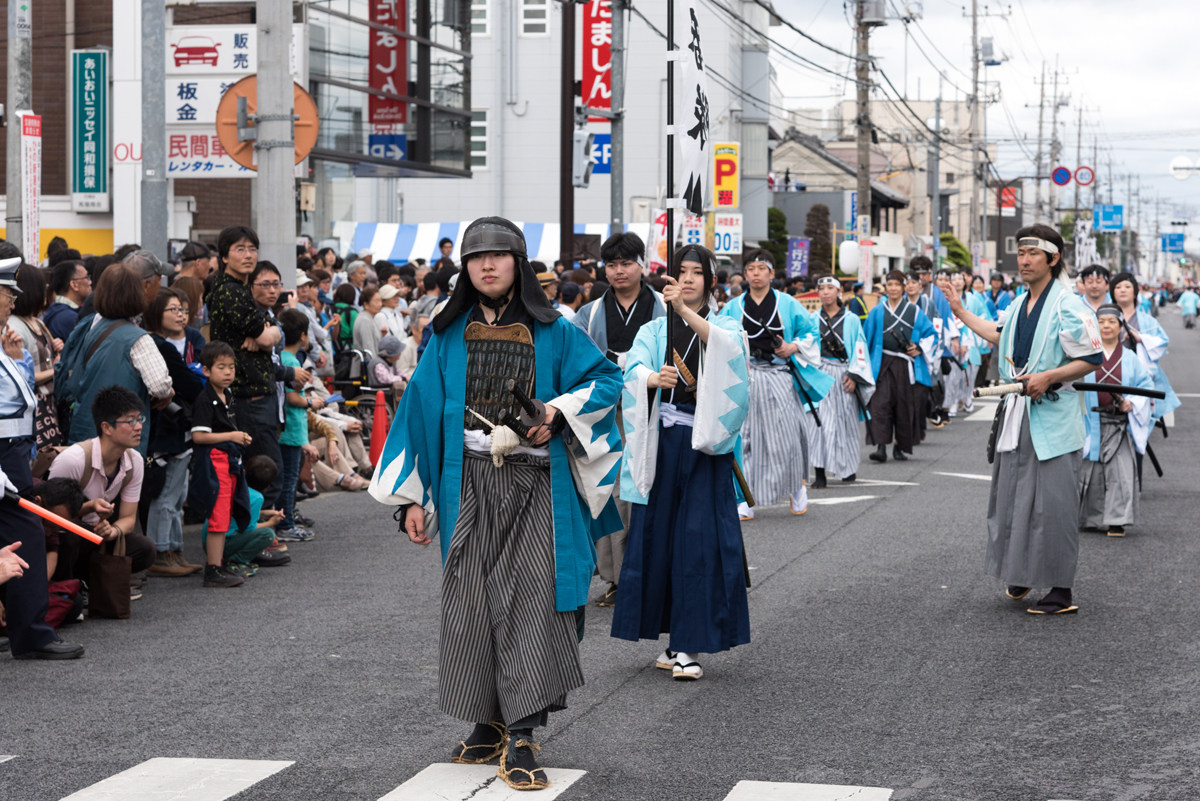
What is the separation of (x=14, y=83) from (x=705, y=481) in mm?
10530

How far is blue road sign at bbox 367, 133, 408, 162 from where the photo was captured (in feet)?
75.4

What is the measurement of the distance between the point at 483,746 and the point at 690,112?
120 inches

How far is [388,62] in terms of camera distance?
76.3 feet

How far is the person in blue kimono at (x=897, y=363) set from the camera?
1428 cm

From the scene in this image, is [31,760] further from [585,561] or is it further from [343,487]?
[343,487]

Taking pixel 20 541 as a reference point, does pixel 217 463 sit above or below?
above

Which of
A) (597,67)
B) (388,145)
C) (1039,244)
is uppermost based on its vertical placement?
(597,67)

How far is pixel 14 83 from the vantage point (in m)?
13.7

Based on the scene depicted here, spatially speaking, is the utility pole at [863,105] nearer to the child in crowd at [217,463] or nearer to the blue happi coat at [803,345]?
the blue happi coat at [803,345]

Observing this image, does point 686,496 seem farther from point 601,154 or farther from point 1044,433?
point 601,154

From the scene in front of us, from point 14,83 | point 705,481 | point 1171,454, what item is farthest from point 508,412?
point 1171,454

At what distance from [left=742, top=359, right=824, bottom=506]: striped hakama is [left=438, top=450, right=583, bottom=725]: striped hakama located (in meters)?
5.49

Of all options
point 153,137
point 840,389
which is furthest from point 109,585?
point 840,389

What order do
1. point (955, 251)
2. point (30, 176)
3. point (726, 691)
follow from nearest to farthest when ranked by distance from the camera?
1. point (726, 691)
2. point (30, 176)
3. point (955, 251)
